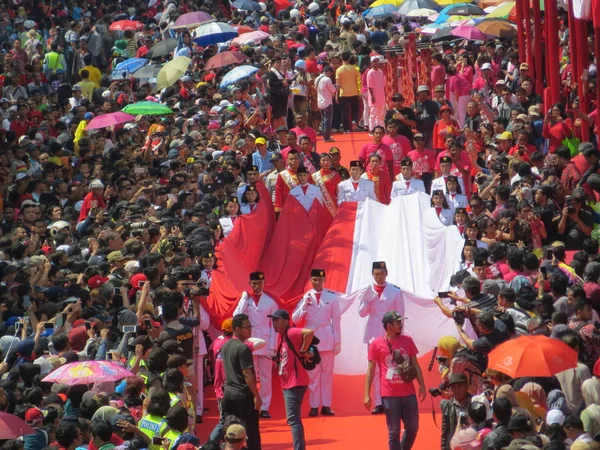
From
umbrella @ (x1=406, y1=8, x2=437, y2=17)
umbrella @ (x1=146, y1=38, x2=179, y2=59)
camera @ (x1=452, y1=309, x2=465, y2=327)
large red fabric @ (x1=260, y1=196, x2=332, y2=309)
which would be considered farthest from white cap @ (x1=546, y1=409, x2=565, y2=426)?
umbrella @ (x1=146, y1=38, x2=179, y2=59)

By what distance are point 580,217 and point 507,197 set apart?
41.6 inches

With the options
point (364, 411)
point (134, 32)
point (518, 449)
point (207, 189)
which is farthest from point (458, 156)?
point (134, 32)

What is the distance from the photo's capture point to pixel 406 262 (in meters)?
16.3

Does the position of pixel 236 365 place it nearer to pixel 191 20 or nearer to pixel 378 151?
pixel 378 151

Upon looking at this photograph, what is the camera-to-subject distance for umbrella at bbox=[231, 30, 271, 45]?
28.8 meters

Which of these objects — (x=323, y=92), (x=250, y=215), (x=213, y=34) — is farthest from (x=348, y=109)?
(x=250, y=215)

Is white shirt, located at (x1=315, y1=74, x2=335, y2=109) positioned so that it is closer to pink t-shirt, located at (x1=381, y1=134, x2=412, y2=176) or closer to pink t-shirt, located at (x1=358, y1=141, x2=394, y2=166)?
pink t-shirt, located at (x1=381, y1=134, x2=412, y2=176)

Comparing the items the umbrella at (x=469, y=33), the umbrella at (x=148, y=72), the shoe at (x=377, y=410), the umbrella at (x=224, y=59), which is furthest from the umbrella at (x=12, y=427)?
the umbrella at (x=148, y=72)

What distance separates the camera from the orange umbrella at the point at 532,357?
10.5 meters

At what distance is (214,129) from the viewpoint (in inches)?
896

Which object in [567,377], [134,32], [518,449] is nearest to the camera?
[518,449]

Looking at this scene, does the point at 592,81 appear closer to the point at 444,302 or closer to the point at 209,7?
the point at 444,302

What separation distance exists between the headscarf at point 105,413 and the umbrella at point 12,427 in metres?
0.52

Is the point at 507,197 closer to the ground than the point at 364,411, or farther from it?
farther from it
